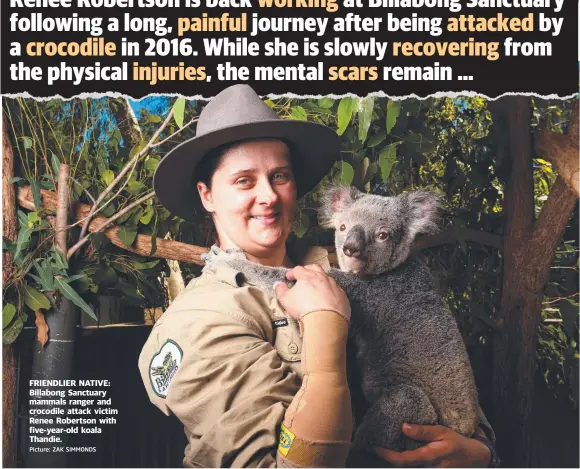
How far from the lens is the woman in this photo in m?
1.70

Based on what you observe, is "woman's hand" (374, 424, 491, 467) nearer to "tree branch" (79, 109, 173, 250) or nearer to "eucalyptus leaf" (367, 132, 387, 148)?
"eucalyptus leaf" (367, 132, 387, 148)

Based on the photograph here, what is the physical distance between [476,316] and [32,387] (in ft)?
5.67

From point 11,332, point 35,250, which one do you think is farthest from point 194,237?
point 11,332

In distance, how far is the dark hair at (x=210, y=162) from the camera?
2.10 meters

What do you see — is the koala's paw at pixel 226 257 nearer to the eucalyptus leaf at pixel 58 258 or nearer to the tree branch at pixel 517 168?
the eucalyptus leaf at pixel 58 258

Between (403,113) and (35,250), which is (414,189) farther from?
(35,250)

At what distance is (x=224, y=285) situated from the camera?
1.95m

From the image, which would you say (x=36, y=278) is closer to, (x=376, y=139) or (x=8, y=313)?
(x=8, y=313)

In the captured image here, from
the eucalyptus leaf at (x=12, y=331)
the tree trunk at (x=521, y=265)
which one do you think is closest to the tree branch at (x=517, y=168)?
the tree trunk at (x=521, y=265)

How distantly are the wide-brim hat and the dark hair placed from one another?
0.01 metres

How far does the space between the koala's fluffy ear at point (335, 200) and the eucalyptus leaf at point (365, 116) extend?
21 centimetres

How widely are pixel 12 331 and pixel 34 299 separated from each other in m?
0.15

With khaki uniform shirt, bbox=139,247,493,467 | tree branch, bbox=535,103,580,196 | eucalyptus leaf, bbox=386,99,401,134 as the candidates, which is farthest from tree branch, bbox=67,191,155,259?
tree branch, bbox=535,103,580,196

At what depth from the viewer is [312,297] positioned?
5.94 ft
